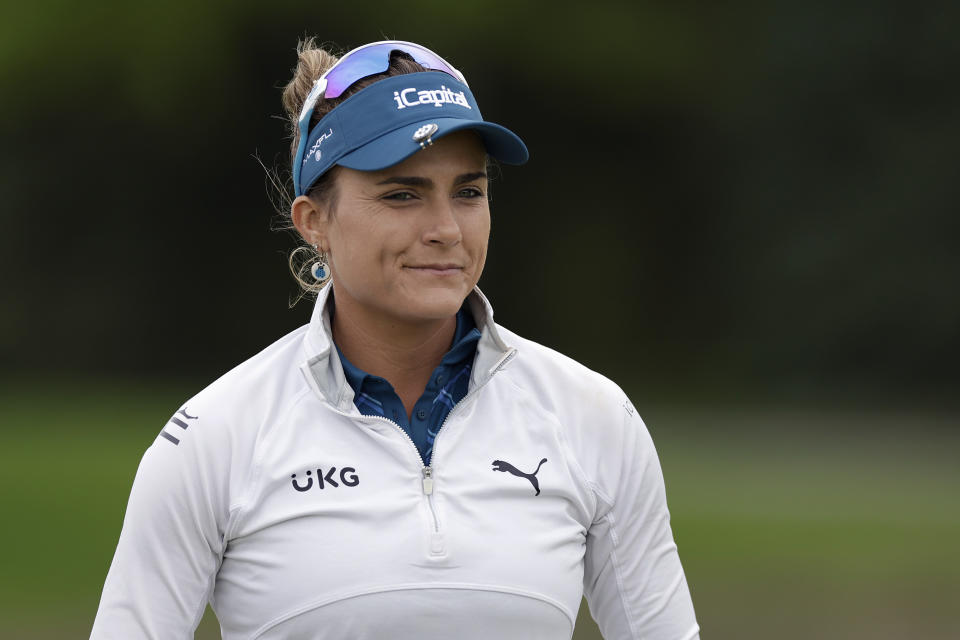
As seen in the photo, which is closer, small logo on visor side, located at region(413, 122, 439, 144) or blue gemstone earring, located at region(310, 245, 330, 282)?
small logo on visor side, located at region(413, 122, 439, 144)

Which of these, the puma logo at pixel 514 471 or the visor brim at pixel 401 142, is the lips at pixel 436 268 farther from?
the puma logo at pixel 514 471

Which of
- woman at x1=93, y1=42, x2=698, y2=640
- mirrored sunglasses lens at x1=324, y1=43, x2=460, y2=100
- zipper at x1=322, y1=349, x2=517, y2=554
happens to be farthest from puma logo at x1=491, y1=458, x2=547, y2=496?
mirrored sunglasses lens at x1=324, y1=43, x2=460, y2=100

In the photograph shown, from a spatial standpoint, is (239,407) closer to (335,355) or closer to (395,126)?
(335,355)

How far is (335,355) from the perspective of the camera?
2.31 m

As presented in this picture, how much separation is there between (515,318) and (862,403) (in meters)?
3.50

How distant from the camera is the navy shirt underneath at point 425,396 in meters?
2.29

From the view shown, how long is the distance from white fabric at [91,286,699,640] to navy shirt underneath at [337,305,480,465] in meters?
0.04

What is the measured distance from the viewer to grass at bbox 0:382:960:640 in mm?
6336

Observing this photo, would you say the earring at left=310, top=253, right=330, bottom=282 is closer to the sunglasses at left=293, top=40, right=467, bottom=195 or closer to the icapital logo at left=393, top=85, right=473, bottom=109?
the sunglasses at left=293, top=40, right=467, bottom=195

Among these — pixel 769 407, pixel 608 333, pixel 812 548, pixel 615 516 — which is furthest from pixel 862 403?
pixel 615 516

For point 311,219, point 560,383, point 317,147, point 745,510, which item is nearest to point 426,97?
point 317,147

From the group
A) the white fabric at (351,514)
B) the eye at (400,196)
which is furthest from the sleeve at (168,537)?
the eye at (400,196)

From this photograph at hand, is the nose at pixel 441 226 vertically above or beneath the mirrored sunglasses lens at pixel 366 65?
beneath

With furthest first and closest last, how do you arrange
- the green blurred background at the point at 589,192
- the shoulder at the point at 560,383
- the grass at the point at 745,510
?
the green blurred background at the point at 589,192 → the grass at the point at 745,510 → the shoulder at the point at 560,383
